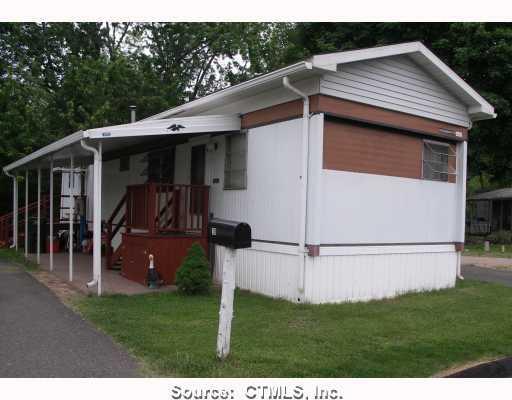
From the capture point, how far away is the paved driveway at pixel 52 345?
4816mm

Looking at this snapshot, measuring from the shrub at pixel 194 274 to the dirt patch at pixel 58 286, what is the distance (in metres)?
1.69

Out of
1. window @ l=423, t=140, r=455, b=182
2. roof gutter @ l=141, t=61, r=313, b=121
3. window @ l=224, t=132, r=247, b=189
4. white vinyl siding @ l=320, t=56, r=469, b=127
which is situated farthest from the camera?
window @ l=423, t=140, r=455, b=182

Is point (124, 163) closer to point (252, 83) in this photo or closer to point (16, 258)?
point (16, 258)

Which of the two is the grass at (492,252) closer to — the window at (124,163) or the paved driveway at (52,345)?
the window at (124,163)

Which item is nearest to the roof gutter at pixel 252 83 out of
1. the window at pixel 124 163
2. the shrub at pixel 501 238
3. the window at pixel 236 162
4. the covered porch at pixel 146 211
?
the covered porch at pixel 146 211

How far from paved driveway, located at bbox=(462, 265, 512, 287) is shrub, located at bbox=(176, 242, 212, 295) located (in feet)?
22.8

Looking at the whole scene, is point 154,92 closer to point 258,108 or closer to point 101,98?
point 101,98

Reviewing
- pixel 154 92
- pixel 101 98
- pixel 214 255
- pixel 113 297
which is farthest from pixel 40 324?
pixel 154 92

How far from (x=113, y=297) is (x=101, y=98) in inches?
567

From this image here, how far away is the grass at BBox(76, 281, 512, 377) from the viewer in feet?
16.4

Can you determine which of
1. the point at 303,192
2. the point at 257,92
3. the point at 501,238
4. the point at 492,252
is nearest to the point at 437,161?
the point at 303,192

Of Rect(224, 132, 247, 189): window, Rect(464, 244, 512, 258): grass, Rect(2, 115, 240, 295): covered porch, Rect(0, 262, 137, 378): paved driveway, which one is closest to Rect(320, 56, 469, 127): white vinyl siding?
Rect(224, 132, 247, 189): window

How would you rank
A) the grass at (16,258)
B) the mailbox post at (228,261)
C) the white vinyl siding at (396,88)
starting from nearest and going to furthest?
the mailbox post at (228,261), the white vinyl siding at (396,88), the grass at (16,258)

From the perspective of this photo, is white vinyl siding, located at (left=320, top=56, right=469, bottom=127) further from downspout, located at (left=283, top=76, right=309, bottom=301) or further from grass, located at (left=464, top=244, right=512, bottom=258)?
grass, located at (left=464, top=244, right=512, bottom=258)
